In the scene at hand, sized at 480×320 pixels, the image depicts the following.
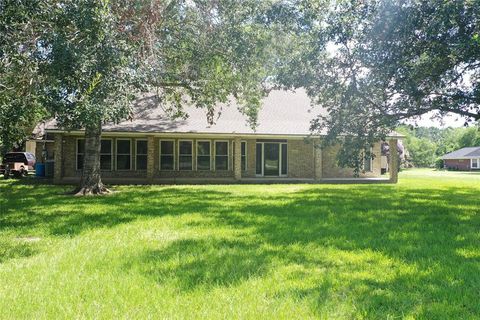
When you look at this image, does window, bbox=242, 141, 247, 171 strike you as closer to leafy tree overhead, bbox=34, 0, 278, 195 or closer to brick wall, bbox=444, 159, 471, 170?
leafy tree overhead, bbox=34, 0, 278, 195

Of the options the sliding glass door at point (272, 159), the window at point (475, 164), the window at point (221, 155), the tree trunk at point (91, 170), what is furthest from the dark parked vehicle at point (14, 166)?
the window at point (475, 164)

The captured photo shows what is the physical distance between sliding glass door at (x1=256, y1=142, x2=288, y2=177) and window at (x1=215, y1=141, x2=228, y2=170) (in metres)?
1.89

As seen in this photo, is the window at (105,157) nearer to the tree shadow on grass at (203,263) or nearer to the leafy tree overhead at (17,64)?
the leafy tree overhead at (17,64)

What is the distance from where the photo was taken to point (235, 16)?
1546cm

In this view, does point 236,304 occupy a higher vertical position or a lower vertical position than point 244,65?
lower

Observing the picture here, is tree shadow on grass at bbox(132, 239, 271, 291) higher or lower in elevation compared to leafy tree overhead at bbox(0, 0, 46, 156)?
lower

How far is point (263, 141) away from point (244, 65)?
332 inches

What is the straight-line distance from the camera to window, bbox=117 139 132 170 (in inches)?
942

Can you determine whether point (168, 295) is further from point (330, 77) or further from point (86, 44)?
point (330, 77)

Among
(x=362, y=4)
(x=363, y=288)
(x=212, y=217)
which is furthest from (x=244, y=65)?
(x=363, y=288)

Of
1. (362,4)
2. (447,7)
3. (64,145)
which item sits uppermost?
(362,4)

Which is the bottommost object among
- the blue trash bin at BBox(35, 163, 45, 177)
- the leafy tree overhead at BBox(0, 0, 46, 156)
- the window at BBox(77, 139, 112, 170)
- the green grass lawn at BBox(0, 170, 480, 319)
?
the green grass lawn at BBox(0, 170, 480, 319)

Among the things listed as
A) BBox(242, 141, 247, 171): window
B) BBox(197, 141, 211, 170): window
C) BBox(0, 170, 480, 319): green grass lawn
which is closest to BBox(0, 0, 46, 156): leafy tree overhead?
BBox(0, 170, 480, 319): green grass lawn

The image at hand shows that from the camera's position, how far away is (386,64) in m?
12.1
